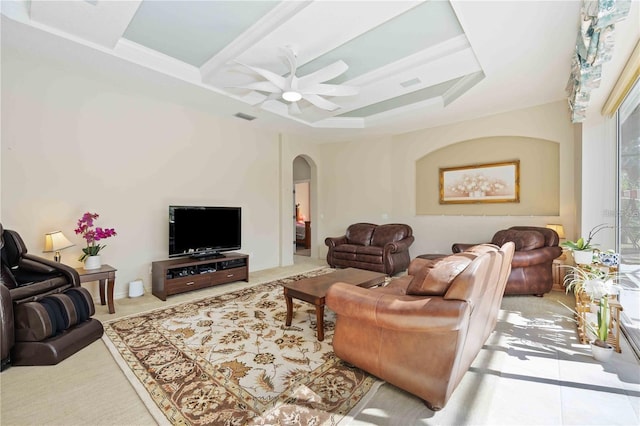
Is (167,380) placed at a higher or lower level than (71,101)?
lower

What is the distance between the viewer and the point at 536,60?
317cm

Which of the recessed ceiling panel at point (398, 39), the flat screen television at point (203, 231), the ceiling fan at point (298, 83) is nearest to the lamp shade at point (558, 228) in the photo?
the recessed ceiling panel at point (398, 39)

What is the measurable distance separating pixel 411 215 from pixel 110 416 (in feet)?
18.3

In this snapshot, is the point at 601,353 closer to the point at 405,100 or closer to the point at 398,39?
the point at 398,39

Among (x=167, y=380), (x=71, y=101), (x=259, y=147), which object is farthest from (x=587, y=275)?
(x=71, y=101)

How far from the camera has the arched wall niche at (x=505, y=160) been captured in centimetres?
466

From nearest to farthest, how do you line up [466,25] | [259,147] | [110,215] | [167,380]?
[167,380]
[466,25]
[110,215]
[259,147]

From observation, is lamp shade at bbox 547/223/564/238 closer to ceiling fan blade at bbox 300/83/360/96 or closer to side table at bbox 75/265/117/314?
ceiling fan blade at bbox 300/83/360/96

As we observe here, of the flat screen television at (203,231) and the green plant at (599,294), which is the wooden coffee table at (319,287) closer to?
the green plant at (599,294)

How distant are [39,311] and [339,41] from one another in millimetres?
3680

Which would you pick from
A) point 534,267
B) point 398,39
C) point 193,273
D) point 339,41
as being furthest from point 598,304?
point 193,273

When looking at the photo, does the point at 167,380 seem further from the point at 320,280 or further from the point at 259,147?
the point at 259,147

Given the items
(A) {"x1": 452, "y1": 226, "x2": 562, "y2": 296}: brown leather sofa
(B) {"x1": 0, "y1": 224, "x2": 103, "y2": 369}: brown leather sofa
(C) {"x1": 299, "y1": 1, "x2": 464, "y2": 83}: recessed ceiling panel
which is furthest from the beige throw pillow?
(B) {"x1": 0, "y1": 224, "x2": 103, "y2": 369}: brown leather sofa

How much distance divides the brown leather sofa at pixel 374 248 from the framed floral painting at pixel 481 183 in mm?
1114
